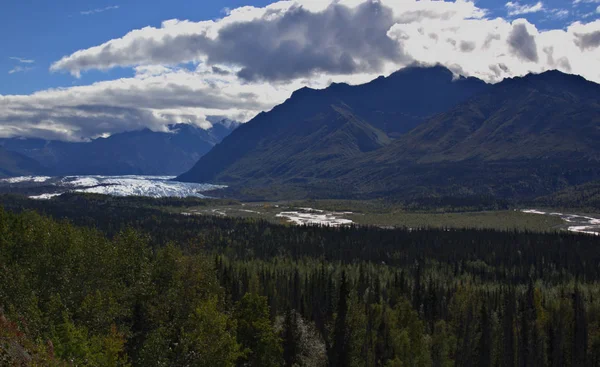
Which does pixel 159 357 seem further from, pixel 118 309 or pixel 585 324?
pixel 585 324

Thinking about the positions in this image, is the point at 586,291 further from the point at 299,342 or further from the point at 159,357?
the point at 159,357

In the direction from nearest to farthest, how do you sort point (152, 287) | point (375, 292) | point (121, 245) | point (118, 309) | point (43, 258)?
point (118, 309) → point (43, 258) → point (152, 287) → point (121, 245) → point (375, 292)

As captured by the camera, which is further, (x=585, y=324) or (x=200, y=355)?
(x=585, y=324)

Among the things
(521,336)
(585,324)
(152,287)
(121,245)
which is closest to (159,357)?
(152,287)

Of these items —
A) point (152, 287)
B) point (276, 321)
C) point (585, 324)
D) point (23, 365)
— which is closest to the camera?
point (23, 365)

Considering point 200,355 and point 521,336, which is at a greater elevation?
point 200,355

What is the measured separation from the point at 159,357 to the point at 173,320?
98.9 feet

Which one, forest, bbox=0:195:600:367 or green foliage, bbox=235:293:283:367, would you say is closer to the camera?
forest, bbox=0:195:600:367

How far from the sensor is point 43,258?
324 feet

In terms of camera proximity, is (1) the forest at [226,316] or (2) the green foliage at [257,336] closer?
(1) the forest at [226,316]

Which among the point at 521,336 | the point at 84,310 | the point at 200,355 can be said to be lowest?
the point at 521,336

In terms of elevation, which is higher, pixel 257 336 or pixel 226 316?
pixel 226 316

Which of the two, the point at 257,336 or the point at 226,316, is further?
the point at 257,336

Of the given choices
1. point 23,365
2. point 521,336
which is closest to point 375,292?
point 521,336
